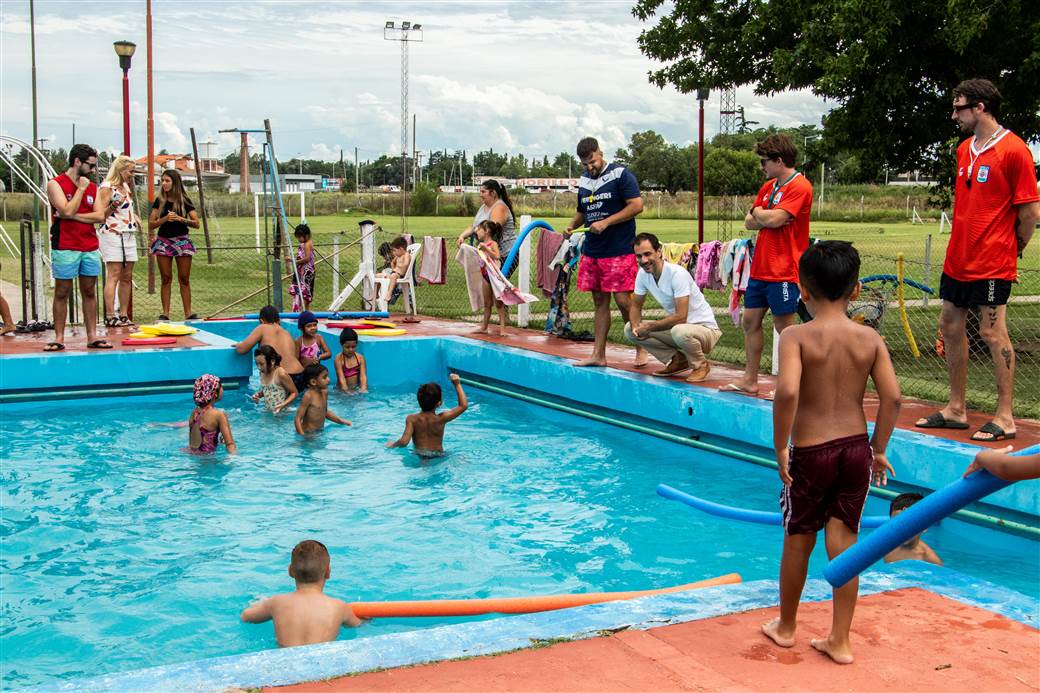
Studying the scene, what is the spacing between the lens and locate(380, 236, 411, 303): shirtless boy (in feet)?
49.6

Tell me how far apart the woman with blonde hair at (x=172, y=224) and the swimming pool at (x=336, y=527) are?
11.2 feet

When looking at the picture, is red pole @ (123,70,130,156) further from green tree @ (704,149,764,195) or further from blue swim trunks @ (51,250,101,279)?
green tree @ (704,149,764,195)

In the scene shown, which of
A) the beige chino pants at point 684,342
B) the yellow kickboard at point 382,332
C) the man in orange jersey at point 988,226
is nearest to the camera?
the man in orange jersey at point 988,226

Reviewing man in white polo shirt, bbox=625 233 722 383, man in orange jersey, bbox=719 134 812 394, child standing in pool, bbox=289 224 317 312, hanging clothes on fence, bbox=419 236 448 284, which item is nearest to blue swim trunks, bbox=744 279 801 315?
man in orange jersey, bbox=719 134 812 394

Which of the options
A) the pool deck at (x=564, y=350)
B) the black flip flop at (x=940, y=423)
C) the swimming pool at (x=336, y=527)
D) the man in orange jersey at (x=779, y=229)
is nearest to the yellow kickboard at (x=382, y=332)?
the pool deck at (x=564, y=350)

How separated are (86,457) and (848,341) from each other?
288 inches

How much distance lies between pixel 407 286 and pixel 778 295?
7971 mm

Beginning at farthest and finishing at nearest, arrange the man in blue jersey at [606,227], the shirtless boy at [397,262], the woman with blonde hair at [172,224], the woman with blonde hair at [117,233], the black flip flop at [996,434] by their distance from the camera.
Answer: the shirtless boy at [397,262] → the woman with blonde hair at [172,224] → the woman with blonde hair at [117,233] → the man in blue jersey at [606,227] → the black flip flop at [996,434]

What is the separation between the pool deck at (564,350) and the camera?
7.35 m

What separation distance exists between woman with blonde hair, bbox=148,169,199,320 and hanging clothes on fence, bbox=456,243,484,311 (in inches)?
134

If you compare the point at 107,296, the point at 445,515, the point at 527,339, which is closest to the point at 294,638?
the point at 445,515

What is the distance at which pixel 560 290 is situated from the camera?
510 inches

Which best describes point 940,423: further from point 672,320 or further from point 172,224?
point 172,224

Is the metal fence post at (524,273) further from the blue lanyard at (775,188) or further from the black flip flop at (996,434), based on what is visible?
the black flip flop at (996,434)
